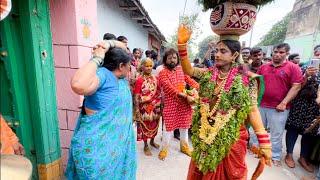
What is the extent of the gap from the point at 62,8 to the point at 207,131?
72.9 inches

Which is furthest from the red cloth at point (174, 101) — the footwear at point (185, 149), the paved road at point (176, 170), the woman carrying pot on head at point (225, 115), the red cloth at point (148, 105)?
the woman carrying pot on head at point (225, 115)

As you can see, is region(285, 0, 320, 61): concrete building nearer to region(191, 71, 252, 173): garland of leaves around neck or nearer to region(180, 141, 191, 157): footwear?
region(180, 141, 191, 157): footwear

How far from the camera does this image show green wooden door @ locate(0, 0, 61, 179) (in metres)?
2.25

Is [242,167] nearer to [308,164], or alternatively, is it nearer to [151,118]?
[151,118]

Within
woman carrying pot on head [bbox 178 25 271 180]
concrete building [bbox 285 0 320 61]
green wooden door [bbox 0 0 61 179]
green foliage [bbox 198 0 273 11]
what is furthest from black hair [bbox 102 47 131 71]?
concrete building [bbox 285 0 320 61]

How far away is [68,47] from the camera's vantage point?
2.67 metres

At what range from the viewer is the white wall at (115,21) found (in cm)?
624

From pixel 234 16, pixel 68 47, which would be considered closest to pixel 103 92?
pixel 68 47

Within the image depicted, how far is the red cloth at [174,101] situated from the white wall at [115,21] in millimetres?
2947

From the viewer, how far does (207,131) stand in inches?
92.6

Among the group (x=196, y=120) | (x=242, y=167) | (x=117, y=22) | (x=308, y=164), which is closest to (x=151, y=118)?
(x=196, y=120)

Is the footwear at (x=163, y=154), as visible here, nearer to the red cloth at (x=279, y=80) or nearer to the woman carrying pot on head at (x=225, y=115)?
the woman carrying pot on head at (x=225, y=115)

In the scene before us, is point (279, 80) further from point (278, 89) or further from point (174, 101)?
point (174, 101)

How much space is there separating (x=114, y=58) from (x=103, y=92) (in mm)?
276
